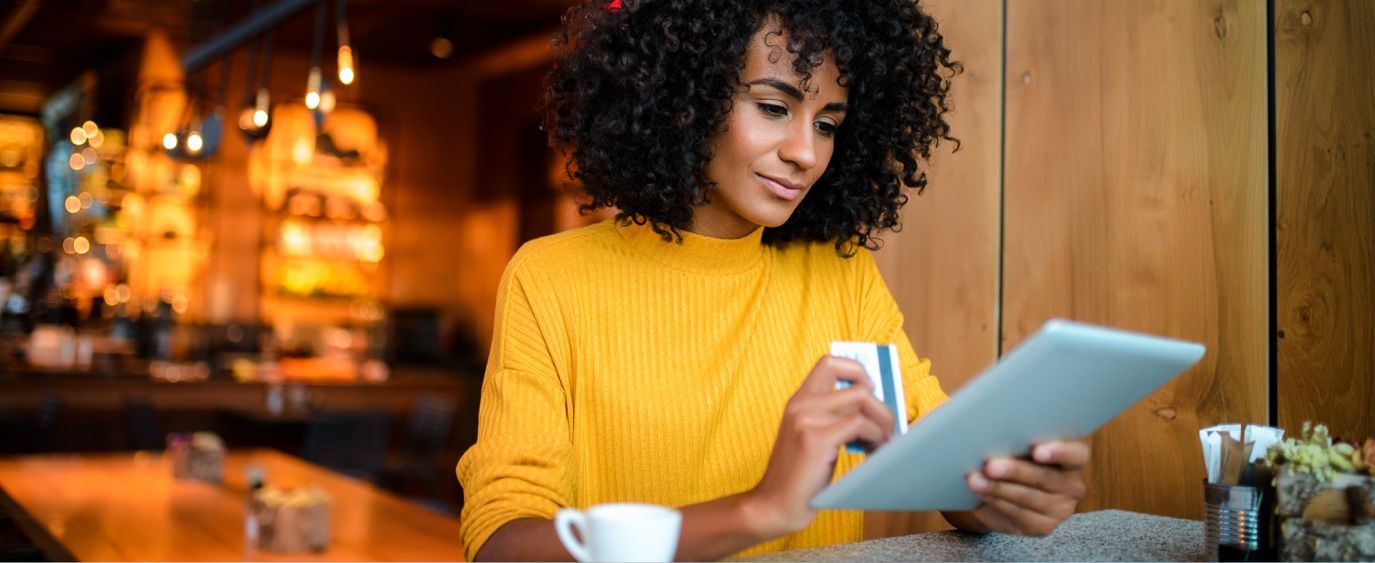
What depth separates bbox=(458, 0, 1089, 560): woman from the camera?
61.4 inches

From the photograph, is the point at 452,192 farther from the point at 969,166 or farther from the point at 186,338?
the point at 969,166

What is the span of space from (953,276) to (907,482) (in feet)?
4.71

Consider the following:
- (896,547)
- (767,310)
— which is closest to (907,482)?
(896,547)

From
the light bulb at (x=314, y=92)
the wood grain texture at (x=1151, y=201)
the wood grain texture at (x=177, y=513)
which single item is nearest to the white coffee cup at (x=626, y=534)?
the wood grain texture at (x=1151, y=201)

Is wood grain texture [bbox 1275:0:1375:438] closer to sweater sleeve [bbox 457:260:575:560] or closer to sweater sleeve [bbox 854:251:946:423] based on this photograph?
sweater sleeve [bbox 854:251:946:423]

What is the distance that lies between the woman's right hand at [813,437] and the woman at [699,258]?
14.5 inches

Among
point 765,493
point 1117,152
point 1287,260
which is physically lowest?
point 765,493

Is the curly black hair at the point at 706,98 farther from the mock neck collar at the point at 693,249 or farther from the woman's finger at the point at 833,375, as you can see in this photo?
the woman's finger at the point at 833,375

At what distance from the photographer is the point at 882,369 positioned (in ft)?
3.96

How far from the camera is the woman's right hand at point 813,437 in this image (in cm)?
107

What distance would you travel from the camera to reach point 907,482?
1.10 meters

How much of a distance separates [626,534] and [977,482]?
38 centimetres

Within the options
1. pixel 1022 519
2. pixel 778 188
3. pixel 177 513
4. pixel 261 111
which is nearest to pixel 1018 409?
pixel 1022 519

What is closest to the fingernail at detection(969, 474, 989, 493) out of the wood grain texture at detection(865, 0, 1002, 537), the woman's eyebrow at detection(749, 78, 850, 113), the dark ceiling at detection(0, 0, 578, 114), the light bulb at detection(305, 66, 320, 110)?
the woman's eyebrow at detection(749, 78, 850, 113)
